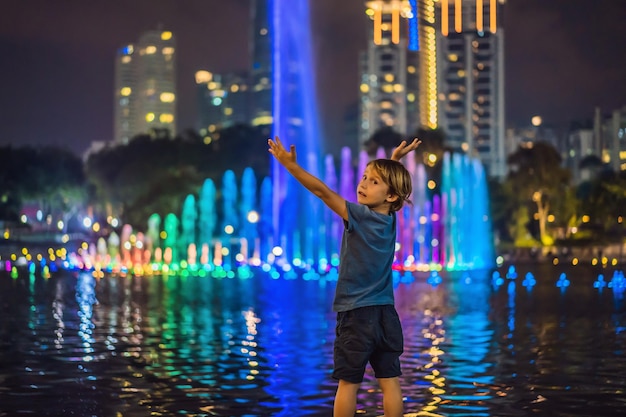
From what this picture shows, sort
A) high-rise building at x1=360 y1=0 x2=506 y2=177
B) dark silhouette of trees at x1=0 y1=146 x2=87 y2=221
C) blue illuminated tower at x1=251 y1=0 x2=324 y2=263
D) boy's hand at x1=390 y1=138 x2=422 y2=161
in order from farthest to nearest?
high-rise building at x1=360 y1=0 x2=506 y2=177 → dark silhouette of trees at x1=0 y1=146 x2=87 y2=221 → blue illuminated tower at x1=251 y1=0 x2=324 y2=263 → boy's hand at x1=390 y1=138 x2=422 y2=161

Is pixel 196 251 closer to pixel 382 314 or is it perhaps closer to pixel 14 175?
pixel 14 175

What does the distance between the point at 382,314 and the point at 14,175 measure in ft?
286

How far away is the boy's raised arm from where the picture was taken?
6.31 meters

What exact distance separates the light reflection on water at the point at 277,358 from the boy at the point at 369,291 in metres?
1.94

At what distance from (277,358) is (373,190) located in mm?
5999

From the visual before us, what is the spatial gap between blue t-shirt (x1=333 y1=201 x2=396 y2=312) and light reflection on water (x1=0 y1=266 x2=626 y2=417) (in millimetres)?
2166

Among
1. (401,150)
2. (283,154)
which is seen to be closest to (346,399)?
(283,154)

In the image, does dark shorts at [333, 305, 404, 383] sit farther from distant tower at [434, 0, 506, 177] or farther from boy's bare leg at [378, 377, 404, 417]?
distant tower at [434, 0, 506, 177]

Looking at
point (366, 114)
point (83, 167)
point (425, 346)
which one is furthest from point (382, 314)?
point (366, 114)

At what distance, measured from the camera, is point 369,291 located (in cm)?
664

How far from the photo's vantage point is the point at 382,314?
22.0ft

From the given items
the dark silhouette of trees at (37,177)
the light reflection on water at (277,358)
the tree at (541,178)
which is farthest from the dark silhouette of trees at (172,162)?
the light reflection on water at (277,358)

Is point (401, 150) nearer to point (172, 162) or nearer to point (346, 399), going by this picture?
point (346, 399)

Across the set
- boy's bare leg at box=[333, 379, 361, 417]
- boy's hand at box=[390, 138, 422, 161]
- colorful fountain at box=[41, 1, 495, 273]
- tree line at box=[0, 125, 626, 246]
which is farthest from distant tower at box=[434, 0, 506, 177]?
boy's bare leg at box=[333, 379, 361, 417]
